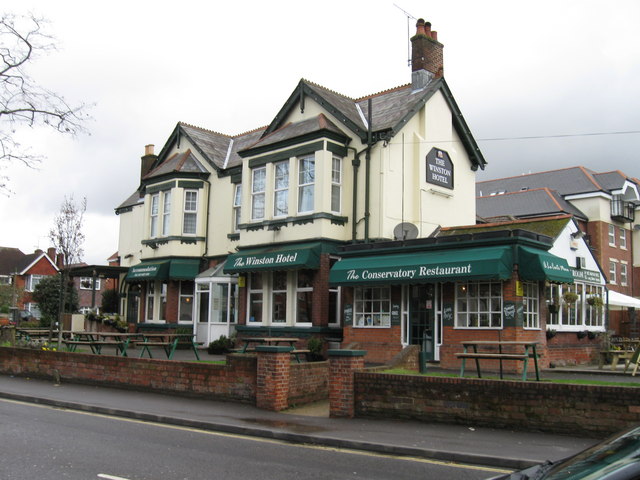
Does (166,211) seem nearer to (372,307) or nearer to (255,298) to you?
(255,298)

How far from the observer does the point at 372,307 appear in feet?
62.0

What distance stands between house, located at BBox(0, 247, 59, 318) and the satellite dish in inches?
2195

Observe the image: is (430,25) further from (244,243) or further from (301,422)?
(301,422)

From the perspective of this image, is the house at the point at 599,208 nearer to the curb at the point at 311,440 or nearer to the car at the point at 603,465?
the curb at the point at 311,440

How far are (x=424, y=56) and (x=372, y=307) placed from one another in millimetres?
9817

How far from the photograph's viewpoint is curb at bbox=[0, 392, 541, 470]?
7.94m

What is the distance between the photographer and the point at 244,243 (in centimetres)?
2298

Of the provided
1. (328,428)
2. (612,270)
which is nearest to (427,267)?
(328,428)

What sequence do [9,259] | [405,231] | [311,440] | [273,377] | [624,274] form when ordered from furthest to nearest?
1. [9,259]
2. [624,274]
3. [405,231]
4. [273,377]
5. [311,440]

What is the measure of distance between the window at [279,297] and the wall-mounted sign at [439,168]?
6.20 m

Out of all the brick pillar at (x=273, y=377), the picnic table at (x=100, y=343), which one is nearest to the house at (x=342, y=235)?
the picnic table at (x=100, y=343)

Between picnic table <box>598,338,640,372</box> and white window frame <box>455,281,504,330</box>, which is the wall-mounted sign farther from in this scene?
picnic table <box>598,338,640,372</box>

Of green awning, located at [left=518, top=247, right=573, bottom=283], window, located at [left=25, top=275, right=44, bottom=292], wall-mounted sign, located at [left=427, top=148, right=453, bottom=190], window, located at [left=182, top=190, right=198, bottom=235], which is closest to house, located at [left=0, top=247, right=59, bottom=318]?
window, located at [left=25, top=275, right=44, bottom=292]

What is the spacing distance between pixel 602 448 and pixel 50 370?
15.7 meters
